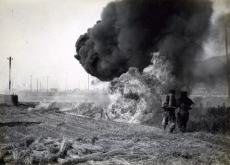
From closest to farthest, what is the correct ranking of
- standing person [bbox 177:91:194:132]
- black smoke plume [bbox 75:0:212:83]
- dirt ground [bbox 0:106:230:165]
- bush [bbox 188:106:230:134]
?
dirt ground [bbox 0:106:230:165] < standing person [bbox 177:91:194:132] < bush [bbox 188:106:230:134] < black smoke plume [bbox 75:0:212:83]

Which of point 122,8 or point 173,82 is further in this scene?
point 122,8

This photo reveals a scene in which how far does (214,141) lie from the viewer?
12.7m

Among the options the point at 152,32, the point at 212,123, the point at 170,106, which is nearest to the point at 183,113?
the point at 170,106

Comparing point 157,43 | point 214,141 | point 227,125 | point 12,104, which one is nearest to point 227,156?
point 214,141

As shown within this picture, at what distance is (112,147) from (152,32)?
38.2ft

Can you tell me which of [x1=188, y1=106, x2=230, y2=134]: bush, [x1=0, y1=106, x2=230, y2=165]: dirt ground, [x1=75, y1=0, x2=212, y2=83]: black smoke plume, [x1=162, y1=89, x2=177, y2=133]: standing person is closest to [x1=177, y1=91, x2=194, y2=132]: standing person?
[x1=162, y1=89, x2=177, y2=133]: standing person

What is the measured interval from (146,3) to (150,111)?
22.5 feet

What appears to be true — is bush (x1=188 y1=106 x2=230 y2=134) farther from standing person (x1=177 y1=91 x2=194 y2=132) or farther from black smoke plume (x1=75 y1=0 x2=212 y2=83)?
black smoke plume (x1=75 y1=0 x2=212 y2=83)

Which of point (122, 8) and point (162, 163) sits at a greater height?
point (122, 8)

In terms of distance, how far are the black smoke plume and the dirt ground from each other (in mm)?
6463

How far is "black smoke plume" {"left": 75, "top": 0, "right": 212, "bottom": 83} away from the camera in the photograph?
65.9 feet

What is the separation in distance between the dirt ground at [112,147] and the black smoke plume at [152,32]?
21.2 feet

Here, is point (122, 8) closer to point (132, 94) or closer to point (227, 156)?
point (132, 94)

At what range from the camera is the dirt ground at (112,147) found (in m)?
10.0
